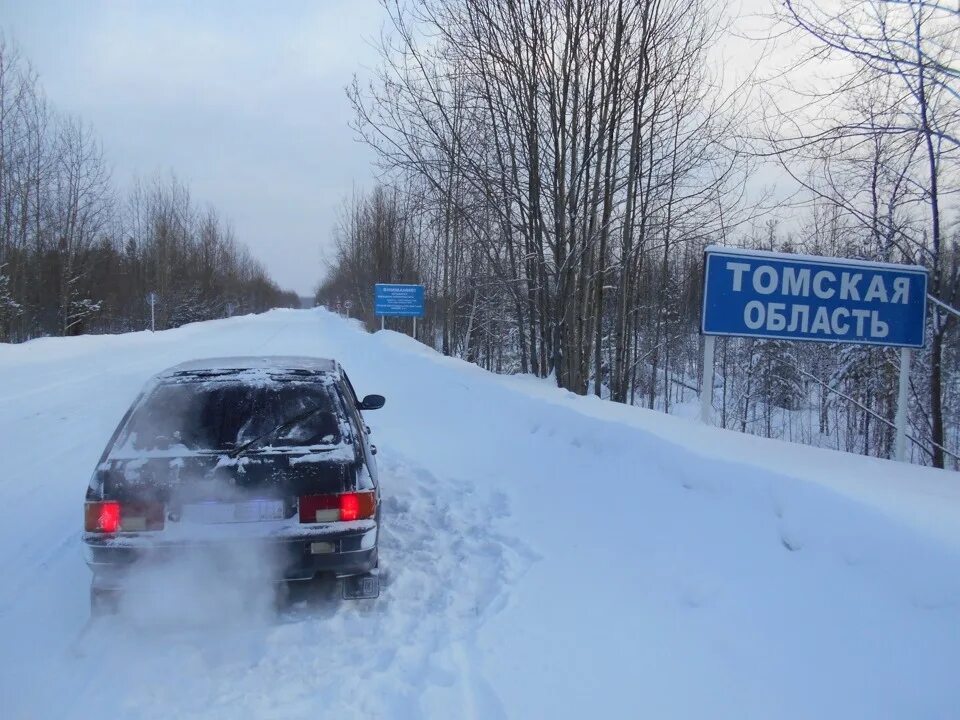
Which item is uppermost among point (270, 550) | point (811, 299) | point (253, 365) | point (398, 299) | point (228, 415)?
point (398, 299)

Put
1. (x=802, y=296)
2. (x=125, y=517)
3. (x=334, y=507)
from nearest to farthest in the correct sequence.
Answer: (x=125, y=517), (x=334, y=507), (x=802, y=296)

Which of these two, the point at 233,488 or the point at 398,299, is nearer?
the point at 233,488

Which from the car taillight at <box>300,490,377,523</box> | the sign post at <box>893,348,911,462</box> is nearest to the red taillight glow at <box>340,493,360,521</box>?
the car taillight at <box>300,490,377,523</box>

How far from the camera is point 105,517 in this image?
3619 mm

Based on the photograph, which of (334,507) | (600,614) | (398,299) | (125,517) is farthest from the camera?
(398,299)

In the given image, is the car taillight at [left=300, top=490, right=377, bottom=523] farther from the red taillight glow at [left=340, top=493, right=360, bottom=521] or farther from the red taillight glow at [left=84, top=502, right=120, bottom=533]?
the red taillight glow at [left=84, top=502, right=120, bottom=533]

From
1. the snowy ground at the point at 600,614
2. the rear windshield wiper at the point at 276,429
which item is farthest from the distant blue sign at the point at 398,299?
the rear windshield wiper at the point at 276,429

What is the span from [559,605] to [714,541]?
104 centimetres

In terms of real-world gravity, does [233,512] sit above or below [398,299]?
below

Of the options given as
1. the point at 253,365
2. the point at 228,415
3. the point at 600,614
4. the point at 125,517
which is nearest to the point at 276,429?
the point at 228,415

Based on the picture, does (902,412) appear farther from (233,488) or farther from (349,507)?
(233,488)

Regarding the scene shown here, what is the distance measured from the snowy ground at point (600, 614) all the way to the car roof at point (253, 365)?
1538 millimetres

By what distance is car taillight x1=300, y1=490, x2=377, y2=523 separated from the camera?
3801mm

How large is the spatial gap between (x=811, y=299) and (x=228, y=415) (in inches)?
203
